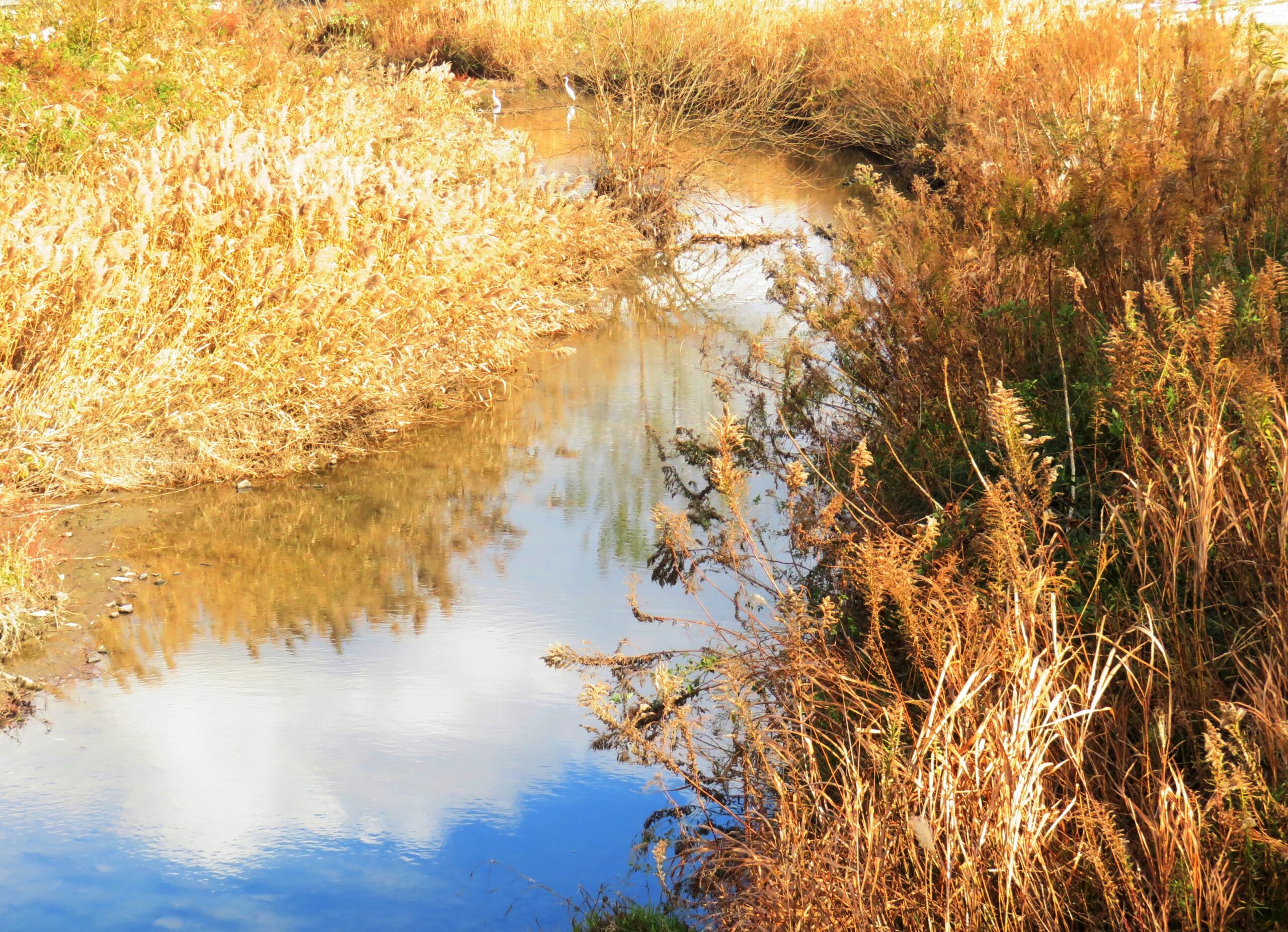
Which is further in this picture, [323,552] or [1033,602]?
[323,552]

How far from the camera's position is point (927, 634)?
279 cm

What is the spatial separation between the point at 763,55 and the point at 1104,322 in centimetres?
1155

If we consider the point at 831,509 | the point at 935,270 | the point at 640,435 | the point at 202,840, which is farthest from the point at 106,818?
the point at 640,435

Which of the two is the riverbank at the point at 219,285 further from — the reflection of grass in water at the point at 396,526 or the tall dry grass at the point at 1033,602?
the tall dry grass at the point at 1033,602

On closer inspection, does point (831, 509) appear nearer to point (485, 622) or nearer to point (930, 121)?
point (485, 622)

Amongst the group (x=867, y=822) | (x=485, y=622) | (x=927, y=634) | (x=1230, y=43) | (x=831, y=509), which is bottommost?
(x=485, y=622)

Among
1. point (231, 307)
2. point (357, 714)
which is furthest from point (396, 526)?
point (357, 714)

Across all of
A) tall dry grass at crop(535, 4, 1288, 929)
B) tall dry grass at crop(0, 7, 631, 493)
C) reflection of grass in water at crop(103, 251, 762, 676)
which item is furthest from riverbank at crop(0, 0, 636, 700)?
tall dry grass at crop(535, 4, 1288, 929)

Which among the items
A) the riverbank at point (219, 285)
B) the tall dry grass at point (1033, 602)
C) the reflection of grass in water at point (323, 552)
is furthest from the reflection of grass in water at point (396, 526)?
the tall dry grass at point (1033, 602)

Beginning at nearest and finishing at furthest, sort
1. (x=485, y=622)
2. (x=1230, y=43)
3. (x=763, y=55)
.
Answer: (x=485, y=622)
(x=1230, y=43)
(x=763, y=55)

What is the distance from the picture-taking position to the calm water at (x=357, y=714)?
12.4 feet

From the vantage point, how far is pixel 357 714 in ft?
15.4

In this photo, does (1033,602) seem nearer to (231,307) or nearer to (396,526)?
(396,526)

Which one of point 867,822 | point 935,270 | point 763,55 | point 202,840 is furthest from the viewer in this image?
point 763,55
